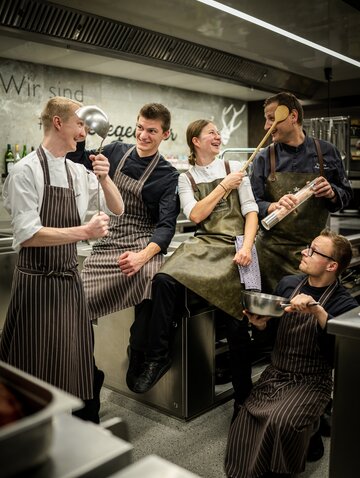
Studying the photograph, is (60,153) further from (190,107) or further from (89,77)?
(190,107)

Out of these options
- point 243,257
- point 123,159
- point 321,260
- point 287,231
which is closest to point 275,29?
point 287,231

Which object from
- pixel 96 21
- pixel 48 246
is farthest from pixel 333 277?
pixel 96 21

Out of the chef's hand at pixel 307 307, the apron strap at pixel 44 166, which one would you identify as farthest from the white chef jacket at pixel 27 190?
the chef's hand at pixel 307 307

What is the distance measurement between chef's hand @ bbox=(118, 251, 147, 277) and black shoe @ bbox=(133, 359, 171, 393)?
46 centimetres

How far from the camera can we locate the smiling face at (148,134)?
2473 millimetres

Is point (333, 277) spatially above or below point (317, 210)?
below

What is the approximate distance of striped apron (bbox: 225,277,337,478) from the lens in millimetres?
1990

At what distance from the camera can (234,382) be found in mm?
2492

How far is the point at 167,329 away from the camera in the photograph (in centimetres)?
242

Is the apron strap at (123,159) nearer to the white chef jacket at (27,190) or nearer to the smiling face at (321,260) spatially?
the white chef jacket at (27,190)

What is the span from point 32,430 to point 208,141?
7.04 feet

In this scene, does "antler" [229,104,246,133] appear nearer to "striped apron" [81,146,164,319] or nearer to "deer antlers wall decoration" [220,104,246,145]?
"deer antlers wall decoration" [220,104,246,145]

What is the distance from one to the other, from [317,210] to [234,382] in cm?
105

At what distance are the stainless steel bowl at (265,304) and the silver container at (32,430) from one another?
59.5 inches
